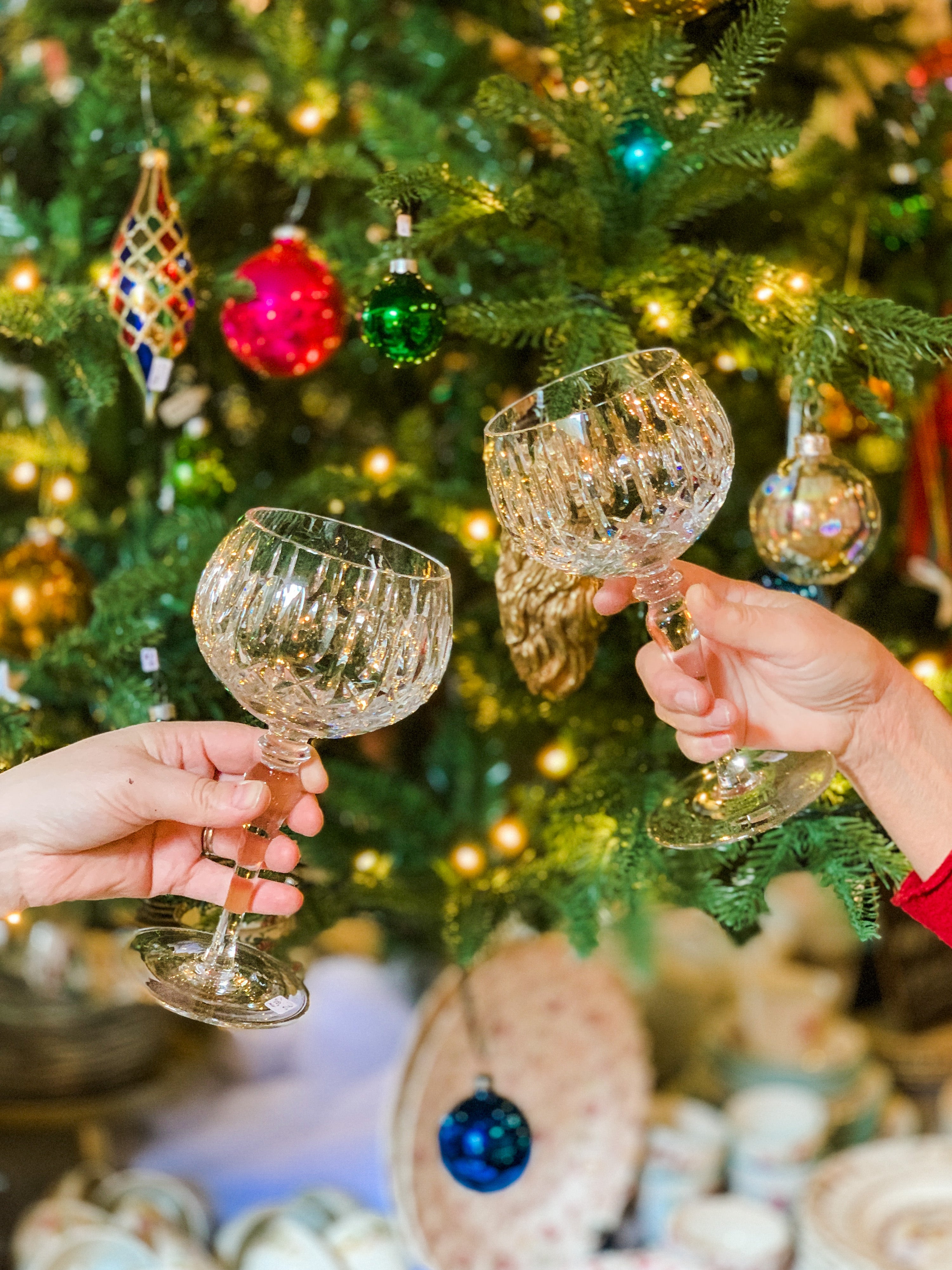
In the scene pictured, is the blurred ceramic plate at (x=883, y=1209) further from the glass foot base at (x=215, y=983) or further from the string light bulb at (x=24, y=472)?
the string light bulb at (x=24, y=472)

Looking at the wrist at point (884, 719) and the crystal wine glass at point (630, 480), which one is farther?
the wrist at point (884, 719)

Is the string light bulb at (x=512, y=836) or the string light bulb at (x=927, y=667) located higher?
the string light bulb at (x=927, y=667)

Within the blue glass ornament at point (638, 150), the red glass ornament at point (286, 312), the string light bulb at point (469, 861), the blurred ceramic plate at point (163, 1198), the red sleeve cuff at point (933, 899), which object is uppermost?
the blue glass ornament at point (638, 150)

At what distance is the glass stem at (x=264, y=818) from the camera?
2.31ft

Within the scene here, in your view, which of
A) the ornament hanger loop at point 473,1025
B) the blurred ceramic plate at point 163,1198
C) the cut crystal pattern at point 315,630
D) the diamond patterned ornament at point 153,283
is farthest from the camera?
the blurred ceramic plate at point 163,1198

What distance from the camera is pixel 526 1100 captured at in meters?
1.19

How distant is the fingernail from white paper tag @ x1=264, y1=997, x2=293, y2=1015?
129 mm

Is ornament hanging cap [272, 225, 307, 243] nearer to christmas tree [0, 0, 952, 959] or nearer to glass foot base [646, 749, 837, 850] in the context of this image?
christmas tree [0, 0, 952, 959]

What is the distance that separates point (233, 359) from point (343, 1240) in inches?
37.4

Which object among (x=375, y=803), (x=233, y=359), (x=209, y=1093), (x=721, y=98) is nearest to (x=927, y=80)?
(x=721, y=98)

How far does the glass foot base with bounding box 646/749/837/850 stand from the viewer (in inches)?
28.6

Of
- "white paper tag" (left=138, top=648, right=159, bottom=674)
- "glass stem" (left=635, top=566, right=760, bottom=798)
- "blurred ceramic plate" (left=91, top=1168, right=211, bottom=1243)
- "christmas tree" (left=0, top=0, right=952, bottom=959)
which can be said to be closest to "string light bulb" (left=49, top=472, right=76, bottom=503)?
"christmas tree" (left=0, top=0, right=952, bottom=959)

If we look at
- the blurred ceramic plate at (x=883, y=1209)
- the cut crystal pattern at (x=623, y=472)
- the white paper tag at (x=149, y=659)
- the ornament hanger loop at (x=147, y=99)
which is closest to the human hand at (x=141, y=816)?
the white paper tag at (x=149, y=659)

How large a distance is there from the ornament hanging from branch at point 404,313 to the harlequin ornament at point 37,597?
1.25 feet
